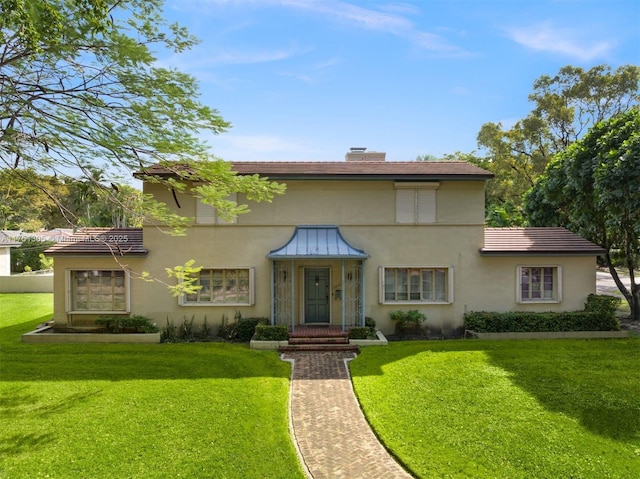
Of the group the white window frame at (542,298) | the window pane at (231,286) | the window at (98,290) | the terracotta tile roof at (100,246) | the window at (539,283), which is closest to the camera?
the terracotta tile roof at (100,246)

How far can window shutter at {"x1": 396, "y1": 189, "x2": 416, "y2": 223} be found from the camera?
15.8 meters

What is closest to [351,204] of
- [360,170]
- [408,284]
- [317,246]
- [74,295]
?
[360,170]

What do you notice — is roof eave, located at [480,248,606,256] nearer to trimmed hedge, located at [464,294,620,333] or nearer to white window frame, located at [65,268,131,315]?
trimmed hedge, located at [464,294,620,333]

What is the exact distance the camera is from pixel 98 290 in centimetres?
1568

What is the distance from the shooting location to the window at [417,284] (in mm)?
15969

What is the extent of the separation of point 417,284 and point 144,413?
36.7 ft

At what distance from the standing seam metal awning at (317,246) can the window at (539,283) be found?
7.14m

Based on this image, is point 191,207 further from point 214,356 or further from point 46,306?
point 46,306

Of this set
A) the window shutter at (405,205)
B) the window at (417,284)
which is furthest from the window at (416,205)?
the window at (417,284)

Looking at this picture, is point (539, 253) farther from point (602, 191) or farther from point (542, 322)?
point (602, 191)

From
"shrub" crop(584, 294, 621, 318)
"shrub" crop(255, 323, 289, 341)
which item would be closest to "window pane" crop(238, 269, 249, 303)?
"shrub" crop(255, 323, 289, 341)

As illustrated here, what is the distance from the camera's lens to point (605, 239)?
19438mm

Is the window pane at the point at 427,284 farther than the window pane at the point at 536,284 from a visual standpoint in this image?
No

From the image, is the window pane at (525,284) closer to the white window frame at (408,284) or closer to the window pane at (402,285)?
the white window frame at (408,284)
